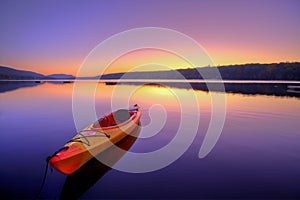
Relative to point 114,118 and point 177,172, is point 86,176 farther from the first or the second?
point 114,118

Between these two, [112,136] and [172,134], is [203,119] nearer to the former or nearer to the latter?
[172,134]

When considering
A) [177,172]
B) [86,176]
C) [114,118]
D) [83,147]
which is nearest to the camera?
[83,147]

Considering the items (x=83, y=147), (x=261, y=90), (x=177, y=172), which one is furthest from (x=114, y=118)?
(x=261, y=90)

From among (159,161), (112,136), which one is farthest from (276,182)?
(112,136)

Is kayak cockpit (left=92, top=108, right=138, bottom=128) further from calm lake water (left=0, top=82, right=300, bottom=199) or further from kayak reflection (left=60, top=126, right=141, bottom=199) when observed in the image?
kayak reflection (left=60, top=126, right=141, bottom=199)

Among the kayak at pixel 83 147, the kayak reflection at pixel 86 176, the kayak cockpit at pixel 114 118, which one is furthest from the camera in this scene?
the kayak cockpit at pixel 114 118

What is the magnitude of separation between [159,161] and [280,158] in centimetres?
538

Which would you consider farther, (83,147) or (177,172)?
(177,172)

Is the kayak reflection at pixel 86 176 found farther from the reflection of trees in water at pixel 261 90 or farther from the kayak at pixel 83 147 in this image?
the reflection of trees in water at pixel 261 90

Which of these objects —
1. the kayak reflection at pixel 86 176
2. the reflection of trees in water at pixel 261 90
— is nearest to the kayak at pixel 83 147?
the kayak reflection at pixel 86 176

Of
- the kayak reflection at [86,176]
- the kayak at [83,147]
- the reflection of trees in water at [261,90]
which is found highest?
the reflection of trees in water at [261,90]

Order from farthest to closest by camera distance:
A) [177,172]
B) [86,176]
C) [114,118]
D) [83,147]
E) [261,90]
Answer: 1. [261,90]
2. [114,118]
3. [177,172]
4. [86,176]
5. [83,147]

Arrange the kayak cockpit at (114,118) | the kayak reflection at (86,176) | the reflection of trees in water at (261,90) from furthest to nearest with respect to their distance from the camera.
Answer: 1. the reflection of trees in water at (261,90)
2. the kayak cockpit at (114,118)
3. the kayak reflection at (86,176)

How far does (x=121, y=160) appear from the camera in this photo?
7.56 m
